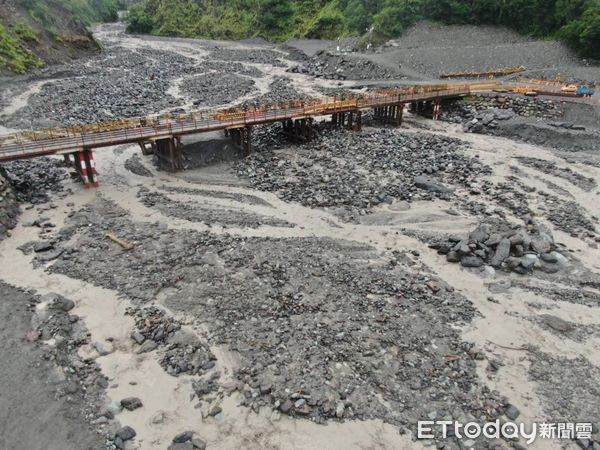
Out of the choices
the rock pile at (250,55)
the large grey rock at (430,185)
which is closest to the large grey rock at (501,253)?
the large grey rock at (430,185)

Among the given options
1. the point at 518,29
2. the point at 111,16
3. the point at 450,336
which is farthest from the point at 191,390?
the point at 111,16

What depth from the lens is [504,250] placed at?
2430cm

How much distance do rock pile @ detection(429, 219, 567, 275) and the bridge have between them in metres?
20.7

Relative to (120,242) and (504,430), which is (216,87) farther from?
(504,430)

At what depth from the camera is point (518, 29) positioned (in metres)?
72.7

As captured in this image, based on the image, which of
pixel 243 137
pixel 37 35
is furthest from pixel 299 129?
pixel 37 35

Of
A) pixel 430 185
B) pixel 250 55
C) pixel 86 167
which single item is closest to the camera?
pixel 430 185

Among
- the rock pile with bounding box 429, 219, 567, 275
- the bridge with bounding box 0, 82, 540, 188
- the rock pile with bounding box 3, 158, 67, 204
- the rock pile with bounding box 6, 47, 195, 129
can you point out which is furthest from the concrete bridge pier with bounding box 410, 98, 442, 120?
the rock pile with bounding box 3, 158, 67, 204

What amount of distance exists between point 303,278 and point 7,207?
20793mm

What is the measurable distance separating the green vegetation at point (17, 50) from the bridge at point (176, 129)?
34575 mm

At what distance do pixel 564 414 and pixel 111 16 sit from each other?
597 feet

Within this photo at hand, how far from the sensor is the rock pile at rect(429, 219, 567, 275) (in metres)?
23.8

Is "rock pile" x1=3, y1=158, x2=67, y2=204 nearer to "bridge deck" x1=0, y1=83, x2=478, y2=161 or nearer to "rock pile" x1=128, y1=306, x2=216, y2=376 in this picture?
"bridge deck" x1=0, y1=83, x2=478, y2=161

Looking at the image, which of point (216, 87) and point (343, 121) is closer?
point (343, 121)
